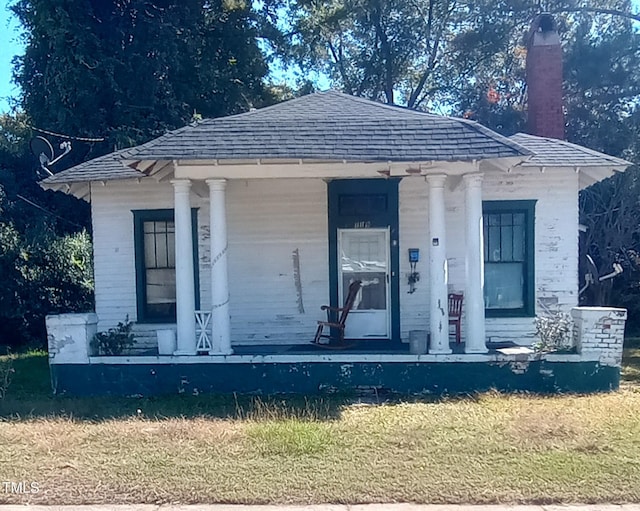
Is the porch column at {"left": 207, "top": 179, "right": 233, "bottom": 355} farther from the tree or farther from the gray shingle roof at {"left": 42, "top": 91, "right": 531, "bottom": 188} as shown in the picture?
the tree

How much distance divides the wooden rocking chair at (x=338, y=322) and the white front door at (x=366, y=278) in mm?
354

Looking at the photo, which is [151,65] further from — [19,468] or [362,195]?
[19,468]

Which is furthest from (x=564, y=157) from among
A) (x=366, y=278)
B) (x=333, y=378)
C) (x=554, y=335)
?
(x=333, y=378)

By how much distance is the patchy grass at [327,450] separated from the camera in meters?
5.50

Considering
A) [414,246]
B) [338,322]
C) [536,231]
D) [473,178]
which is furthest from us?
[414,246]

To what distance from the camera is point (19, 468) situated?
20.3 ft

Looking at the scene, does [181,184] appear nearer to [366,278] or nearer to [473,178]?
[366,278]

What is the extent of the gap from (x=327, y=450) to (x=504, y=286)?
6151 millimetres

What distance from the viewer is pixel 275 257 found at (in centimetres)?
1181

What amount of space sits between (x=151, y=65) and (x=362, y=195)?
907 cm

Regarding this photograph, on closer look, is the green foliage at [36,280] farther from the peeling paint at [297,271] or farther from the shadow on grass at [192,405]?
the peeling paint at [297,271]

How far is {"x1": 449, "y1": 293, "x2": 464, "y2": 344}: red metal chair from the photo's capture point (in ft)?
37.2

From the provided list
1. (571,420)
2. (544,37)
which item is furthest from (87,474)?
(544,37)

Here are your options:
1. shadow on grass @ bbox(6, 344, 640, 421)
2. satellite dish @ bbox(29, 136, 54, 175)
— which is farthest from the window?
satellite dish @ bbox(29, 136, 54, 175)
